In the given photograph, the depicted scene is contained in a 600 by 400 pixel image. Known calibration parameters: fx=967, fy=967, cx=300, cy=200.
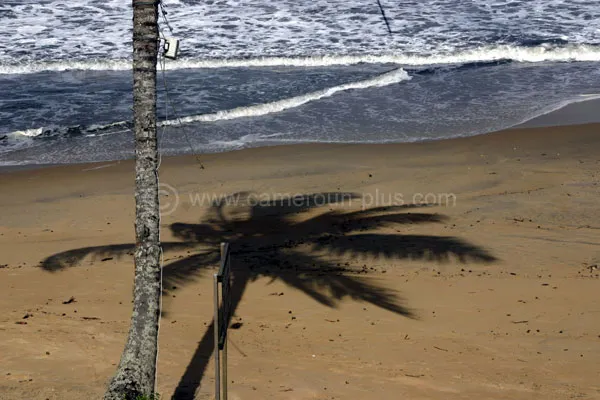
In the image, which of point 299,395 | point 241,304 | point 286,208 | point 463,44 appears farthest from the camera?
point 463,44

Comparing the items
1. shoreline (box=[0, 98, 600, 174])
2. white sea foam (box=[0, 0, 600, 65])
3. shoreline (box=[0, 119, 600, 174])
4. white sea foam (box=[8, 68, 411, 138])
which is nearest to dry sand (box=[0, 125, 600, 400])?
shoreline (box=[0, 119, 600, 174])

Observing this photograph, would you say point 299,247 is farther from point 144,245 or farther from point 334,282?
point 144,245

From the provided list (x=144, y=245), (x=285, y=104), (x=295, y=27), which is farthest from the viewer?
(x=295, y=27)

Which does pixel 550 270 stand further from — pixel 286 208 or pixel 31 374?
pixel 31 374

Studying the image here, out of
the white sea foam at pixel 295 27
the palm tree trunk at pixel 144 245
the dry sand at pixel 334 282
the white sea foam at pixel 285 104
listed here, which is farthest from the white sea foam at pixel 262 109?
the palm tree trunk at pixel 144 245

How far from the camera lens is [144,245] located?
23.9 feet

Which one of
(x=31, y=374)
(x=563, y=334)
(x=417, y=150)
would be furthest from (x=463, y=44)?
(x=31, y=374)

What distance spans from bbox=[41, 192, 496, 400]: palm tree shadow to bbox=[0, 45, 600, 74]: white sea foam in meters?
11.0

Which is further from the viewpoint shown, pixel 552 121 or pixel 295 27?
pixel 295 27

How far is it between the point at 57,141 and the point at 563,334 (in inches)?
430

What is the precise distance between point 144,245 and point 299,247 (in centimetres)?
390

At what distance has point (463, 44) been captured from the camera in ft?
81.7

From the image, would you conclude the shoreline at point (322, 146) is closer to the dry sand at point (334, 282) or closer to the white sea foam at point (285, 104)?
the dry sand at point (334, 282)

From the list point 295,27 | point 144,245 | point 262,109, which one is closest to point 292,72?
point 262,109
